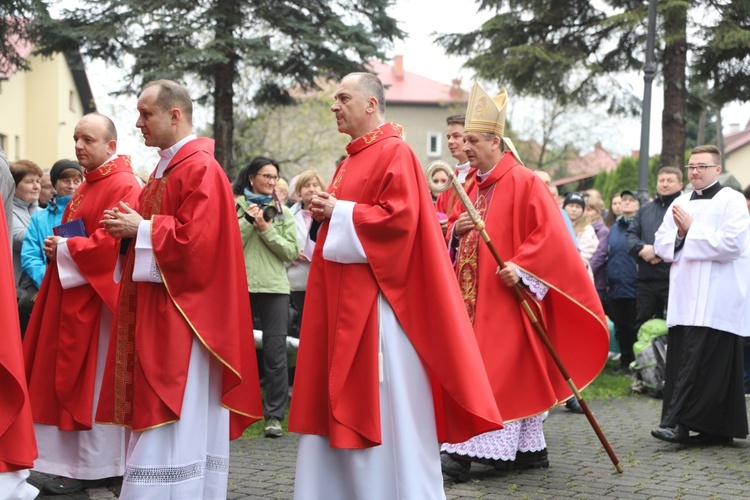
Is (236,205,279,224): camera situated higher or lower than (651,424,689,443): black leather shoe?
higher

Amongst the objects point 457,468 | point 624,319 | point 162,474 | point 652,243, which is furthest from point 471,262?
point 624,319

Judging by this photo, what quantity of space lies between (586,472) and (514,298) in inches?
50.5

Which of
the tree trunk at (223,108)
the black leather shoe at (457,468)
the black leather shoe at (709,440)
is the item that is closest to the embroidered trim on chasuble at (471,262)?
the black leather shoe at (457,468)

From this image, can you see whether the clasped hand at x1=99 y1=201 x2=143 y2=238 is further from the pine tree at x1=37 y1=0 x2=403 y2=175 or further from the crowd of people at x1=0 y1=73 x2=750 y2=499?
the pine tree at x1=37 y1=0 x2=403 y2=175

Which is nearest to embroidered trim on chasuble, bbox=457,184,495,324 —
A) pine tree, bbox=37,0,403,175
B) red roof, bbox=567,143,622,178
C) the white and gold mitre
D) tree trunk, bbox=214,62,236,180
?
the white and gold mitre

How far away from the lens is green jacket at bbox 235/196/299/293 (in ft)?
26.2

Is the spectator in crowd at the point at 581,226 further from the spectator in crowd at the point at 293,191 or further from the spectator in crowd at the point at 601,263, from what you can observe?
the spectator in crowd at the point at 293,191

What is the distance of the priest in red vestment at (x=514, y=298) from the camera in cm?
631

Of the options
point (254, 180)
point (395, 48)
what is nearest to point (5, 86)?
point (395, 48)

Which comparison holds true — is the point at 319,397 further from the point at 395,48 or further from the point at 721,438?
the point at 395,48

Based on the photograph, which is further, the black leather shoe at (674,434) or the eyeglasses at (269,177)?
the eyeglasses at (269,177)

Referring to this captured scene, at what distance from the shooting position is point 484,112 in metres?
6.50

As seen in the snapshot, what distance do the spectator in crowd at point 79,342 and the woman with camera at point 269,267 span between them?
1787 millimetres

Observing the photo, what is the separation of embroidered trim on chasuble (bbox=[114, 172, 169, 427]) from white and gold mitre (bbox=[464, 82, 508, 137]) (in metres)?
2.17
